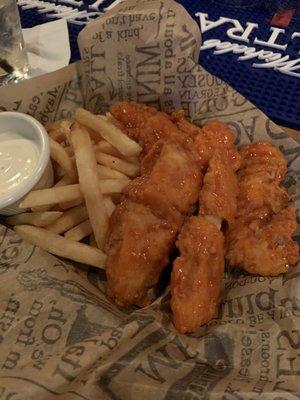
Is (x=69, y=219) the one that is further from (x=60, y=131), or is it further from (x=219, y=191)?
(x=219, y=191)

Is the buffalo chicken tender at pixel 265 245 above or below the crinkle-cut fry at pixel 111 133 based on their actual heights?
below

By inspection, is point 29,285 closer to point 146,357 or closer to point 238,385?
point 146,357

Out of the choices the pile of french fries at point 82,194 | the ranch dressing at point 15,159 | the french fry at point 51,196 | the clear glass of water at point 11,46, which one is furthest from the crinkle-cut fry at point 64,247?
the clear glass of water at point 11,46

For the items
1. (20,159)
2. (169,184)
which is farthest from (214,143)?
(20,159)

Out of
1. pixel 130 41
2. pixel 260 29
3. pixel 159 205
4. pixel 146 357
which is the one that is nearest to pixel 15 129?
pixel 130 41

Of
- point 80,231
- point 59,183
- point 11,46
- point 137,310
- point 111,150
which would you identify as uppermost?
point 11,46

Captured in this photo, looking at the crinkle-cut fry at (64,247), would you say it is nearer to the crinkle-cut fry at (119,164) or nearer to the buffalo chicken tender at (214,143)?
the crinkle-cut fry at (119,164)
